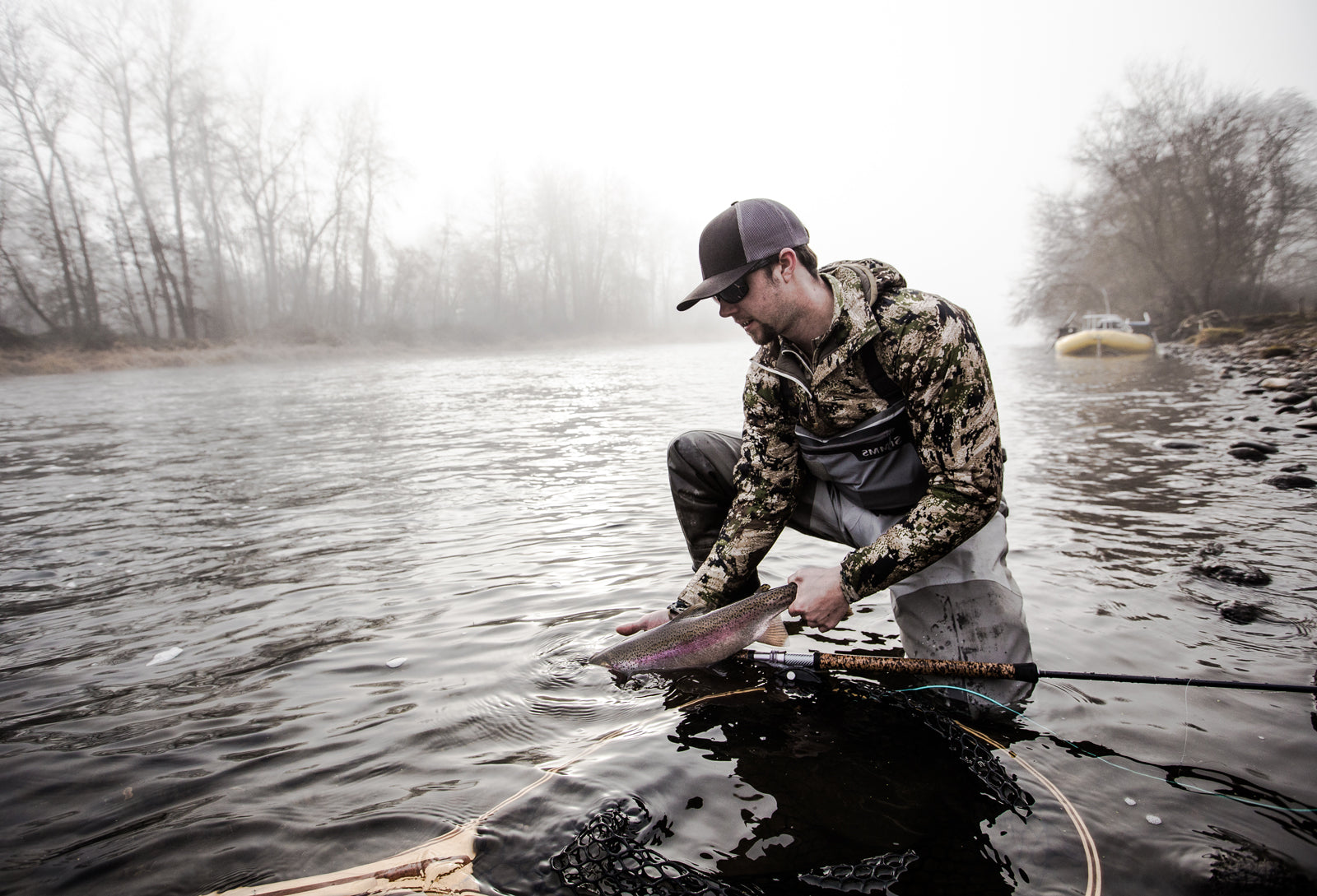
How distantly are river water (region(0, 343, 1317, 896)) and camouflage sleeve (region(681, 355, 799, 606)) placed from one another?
0.46m

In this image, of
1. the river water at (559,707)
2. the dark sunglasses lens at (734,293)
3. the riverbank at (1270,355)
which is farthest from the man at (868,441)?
the riverbank at (1270,355)


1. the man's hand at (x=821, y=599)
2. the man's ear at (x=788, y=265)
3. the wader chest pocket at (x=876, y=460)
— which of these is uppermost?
the man's ear at (x=788, y=265)

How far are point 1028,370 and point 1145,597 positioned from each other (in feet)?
88.0

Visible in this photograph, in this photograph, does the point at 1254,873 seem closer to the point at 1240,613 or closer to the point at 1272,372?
the point at 1240,613

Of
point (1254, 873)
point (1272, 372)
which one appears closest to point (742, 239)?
point (1254, 873)

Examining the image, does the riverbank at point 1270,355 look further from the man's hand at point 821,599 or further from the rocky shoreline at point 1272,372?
the man's hand at point 821,599

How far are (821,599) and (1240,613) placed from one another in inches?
108

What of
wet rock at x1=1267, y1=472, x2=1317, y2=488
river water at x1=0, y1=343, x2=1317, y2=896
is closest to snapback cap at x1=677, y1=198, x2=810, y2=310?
river water at x1=0, y1=343, x2=1317, y2=896

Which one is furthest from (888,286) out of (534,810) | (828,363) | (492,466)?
(492,466)

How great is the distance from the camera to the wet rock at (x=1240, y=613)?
3873mm

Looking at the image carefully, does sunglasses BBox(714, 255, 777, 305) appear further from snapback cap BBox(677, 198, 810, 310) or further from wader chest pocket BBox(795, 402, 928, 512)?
wader chest pocket BBox(795, 402, 928, 512)

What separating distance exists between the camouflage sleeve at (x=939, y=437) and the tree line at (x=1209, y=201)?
42.8 m

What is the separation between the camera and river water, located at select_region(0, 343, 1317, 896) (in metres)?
2.27

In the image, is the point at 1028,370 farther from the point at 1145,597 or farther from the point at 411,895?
the point at 411,895
